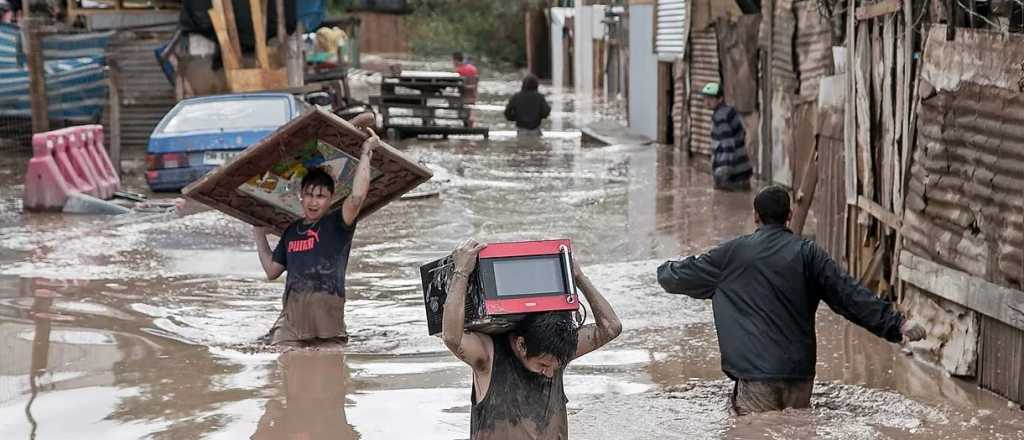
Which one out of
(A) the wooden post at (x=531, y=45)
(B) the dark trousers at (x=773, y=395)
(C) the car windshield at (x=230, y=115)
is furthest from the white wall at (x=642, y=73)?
(A) the wooden post at (x=531, y=45)

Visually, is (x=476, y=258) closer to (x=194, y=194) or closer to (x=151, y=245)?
(x=194, y=194)

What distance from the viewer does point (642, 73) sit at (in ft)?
79.7

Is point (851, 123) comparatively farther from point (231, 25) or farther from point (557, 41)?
point (557, 41)

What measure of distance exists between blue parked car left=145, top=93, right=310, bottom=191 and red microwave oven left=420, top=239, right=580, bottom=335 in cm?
1127

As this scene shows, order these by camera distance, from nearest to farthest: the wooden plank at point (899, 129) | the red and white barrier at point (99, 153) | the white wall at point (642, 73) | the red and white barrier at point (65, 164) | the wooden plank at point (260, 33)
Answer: the wooden plank at point (899, 129) → the red and white barrier at point (65, 164) → the red and white barrier at point (99, 153) → the wooden plank at point (260, 33) → the white wall at point (642, 73)

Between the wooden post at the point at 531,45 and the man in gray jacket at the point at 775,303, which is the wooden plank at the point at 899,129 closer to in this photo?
the man in gray jacket at the point at 775,303

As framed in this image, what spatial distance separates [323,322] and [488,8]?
4907 centimetres

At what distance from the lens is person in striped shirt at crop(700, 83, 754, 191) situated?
54.0ft

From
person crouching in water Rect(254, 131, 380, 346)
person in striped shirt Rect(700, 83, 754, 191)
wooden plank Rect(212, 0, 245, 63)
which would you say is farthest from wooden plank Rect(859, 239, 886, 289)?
wooden plank Rect(212, 0, 245, 63)

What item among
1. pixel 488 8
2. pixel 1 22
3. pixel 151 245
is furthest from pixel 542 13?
pixel 151 245

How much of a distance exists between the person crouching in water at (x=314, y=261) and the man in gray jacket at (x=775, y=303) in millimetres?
2297

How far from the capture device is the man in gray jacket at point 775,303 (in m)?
6.28

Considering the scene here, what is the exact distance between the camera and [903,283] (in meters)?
8.63

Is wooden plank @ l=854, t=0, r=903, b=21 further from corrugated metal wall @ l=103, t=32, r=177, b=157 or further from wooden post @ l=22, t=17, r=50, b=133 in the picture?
corrugated metal wall @ l=103, t=32, r=177, b=157
